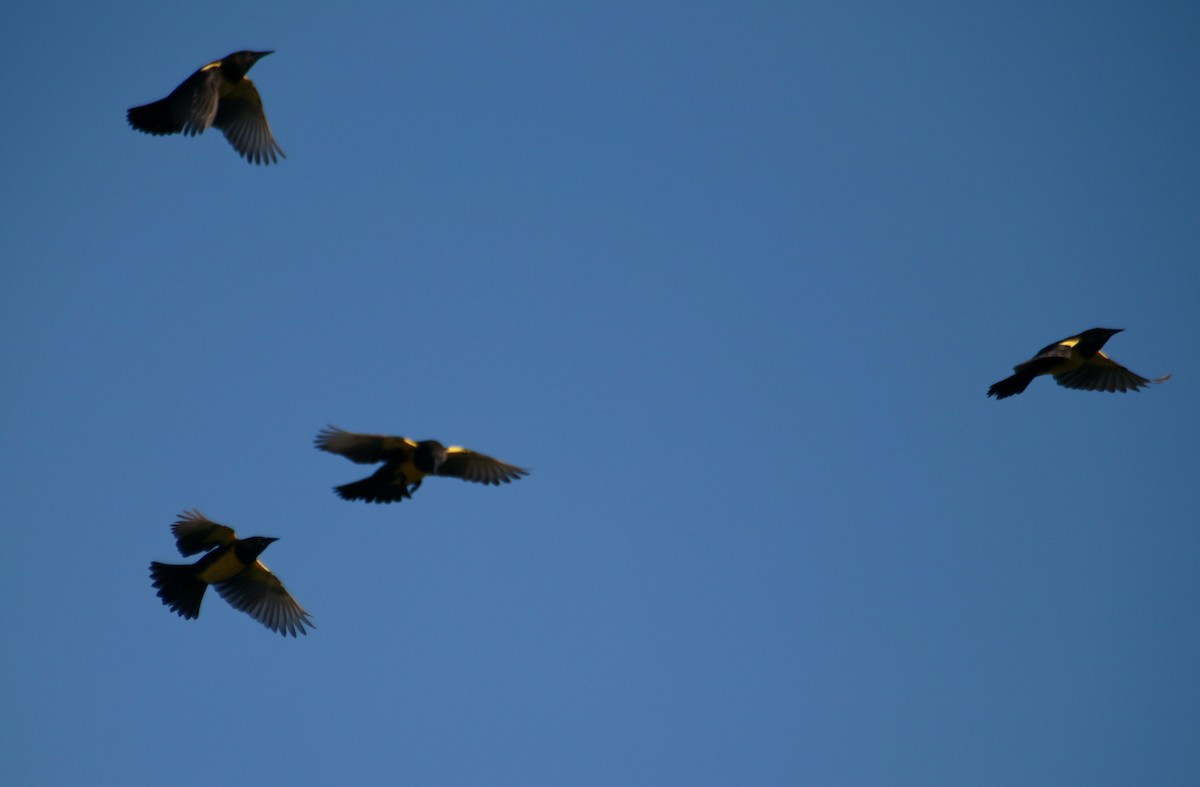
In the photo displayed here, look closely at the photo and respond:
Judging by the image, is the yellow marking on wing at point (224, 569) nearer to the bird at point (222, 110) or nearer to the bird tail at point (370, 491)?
the bird tail at point (370, 491)

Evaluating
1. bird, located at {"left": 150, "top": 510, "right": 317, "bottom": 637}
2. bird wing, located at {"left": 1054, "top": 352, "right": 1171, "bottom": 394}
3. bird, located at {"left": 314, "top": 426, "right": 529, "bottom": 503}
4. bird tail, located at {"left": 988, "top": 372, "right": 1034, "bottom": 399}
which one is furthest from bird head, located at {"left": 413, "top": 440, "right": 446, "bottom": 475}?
bird wing, located at {"left": 1054, "top": 352, "right": 1171, "bottom": 394}

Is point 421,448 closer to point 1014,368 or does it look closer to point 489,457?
point 489,457

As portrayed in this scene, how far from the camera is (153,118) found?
14.0 meters

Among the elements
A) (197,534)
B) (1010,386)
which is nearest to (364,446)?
(197,534)

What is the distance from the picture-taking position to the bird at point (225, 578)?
14258 millimetres

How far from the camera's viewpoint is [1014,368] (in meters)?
15.0

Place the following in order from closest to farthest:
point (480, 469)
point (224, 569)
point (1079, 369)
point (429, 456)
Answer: point (429, 456)
point (480, 469)
point (224, 569)
point (1079, 369)

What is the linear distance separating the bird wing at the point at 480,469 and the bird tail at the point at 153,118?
4468 mm

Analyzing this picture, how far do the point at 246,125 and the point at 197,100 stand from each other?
3.34 ft

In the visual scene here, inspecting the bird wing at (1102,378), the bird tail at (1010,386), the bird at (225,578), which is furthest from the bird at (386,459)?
the bird wing at (1102,378)

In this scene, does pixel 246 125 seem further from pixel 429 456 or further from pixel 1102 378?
pixel 1102 378

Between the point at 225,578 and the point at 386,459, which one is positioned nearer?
the point at 386,459

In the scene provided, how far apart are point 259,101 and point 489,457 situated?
484cm

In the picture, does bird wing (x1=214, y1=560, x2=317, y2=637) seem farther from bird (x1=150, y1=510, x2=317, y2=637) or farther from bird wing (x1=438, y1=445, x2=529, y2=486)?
bird wing (x1=438, y1=445, x2=529, y2=486)
